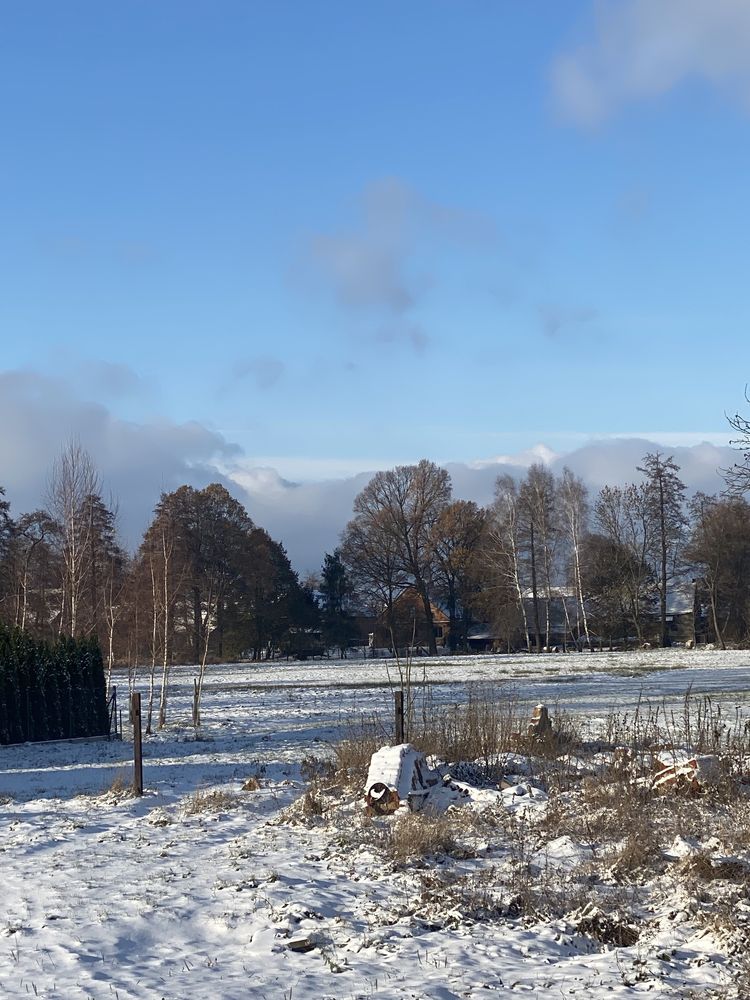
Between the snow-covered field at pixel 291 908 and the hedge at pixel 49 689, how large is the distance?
932 cm

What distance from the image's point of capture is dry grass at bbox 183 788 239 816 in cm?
1151

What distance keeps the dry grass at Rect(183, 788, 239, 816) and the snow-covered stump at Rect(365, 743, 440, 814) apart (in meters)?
1.86

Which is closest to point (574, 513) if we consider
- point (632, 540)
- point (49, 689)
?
point (632, 540)

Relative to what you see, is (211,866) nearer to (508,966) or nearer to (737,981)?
(508,966)

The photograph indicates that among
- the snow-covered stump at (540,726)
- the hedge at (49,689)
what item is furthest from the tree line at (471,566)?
the snow-covered stump at (540,726)

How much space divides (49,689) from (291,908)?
17.5m

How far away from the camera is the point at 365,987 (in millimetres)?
6059

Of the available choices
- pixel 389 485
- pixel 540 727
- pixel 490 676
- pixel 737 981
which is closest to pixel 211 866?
pixel 737 981

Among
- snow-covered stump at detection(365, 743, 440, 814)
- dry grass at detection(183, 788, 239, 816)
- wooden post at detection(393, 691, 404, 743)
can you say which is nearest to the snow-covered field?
dry grass at detection(183, 788, 239, 816)

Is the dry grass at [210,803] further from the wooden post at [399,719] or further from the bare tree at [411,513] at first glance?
the bare tree at [411,513]

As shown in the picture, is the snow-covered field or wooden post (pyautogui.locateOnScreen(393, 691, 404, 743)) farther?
wooden post (pyautogui.locateOnScreen(393, 691, 404, 743))

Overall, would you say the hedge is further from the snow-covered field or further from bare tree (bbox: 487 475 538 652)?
bare tree (bbox: 487 475 538 652)

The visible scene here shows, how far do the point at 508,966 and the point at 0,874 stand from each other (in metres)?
4.96

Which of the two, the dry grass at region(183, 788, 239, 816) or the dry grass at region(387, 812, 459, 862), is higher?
the dry grass at region(387, 812, 459, 862)
